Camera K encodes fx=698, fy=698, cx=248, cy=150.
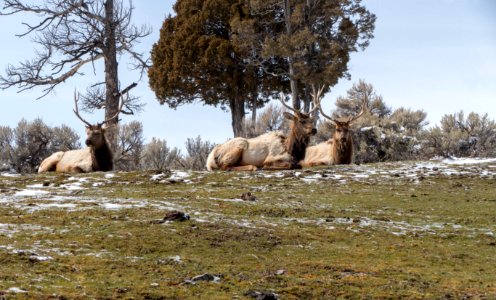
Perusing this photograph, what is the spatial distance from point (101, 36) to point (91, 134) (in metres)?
8.46

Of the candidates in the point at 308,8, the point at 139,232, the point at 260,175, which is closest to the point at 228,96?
the point at 308,8

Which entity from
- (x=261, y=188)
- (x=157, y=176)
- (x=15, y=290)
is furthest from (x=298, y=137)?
(x=15, y=290)

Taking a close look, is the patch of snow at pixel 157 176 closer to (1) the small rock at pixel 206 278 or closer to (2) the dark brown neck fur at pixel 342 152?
(2) the dark brown neck fur at pixel 342 152

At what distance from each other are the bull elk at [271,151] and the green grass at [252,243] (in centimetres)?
361

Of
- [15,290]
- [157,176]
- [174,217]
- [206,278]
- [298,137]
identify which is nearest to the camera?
[15,290]

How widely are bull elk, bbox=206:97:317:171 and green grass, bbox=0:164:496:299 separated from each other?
3608 mm

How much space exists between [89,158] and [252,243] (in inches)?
433

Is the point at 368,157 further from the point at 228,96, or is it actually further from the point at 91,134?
the point at 91,134

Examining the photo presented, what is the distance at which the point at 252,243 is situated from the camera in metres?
7.37

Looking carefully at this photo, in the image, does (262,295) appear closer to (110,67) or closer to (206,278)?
(206,278)

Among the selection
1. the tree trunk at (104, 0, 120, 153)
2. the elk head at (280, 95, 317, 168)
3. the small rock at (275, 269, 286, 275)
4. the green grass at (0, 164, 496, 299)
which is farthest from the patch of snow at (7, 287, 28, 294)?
the tree trunk at (104, 0, 120, 153)

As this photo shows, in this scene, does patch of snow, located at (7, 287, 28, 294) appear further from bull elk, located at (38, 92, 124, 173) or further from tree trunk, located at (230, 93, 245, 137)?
tree trunk, located at (230, 93, 245, 137)

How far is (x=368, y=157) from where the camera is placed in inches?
1055

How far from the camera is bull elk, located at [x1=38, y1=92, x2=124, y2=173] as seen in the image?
16.9m
